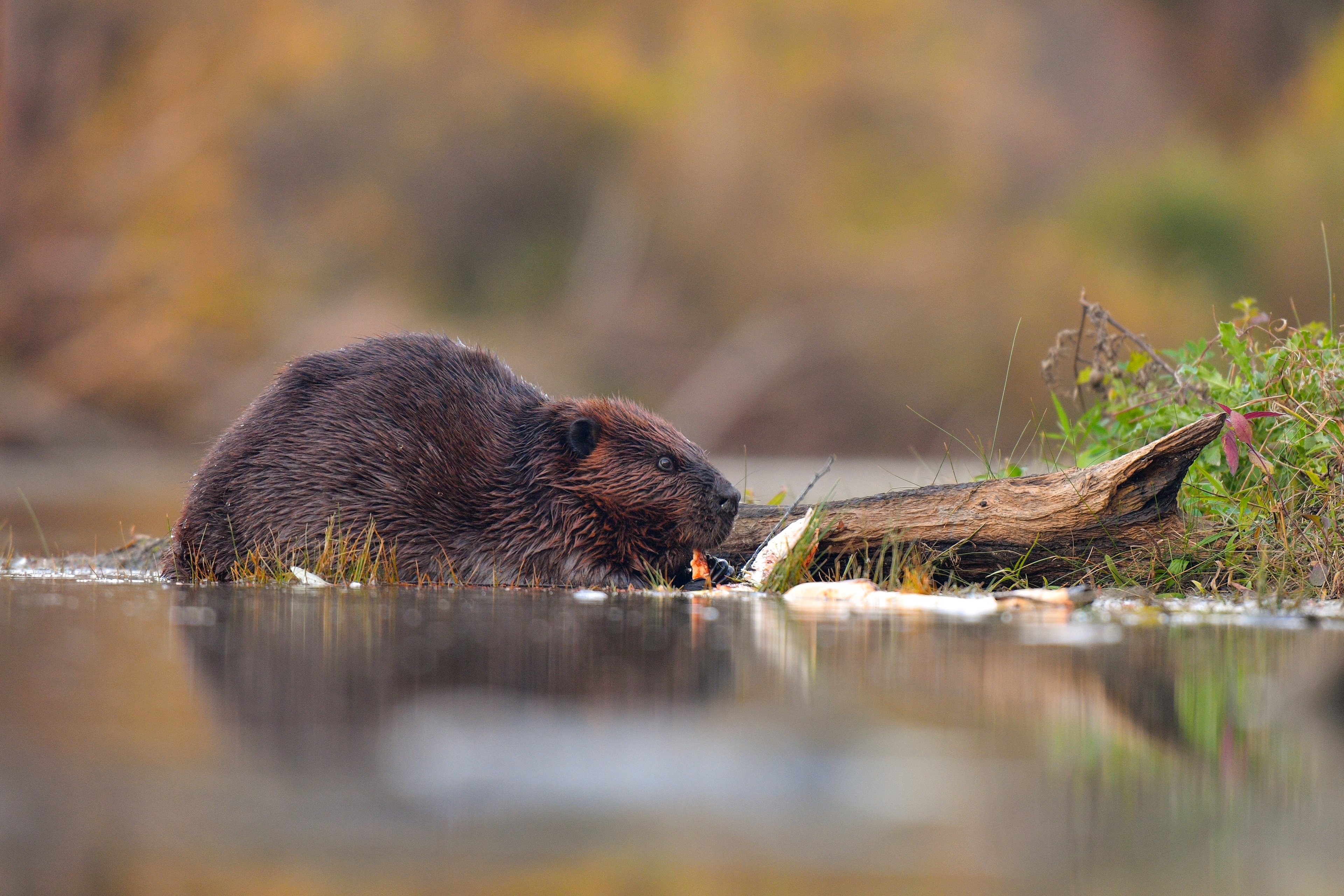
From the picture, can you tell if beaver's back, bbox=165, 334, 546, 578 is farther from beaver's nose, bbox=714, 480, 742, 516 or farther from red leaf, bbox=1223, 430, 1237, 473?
red leaf, bbox=1223, 430, 1237, 473

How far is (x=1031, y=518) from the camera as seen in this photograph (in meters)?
4.66

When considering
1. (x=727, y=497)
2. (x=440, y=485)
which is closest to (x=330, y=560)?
(x=440, y=485)

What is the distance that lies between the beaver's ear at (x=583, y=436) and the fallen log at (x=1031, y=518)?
1.06m

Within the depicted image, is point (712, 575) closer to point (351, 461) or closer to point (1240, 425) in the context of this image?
point (351, 461)

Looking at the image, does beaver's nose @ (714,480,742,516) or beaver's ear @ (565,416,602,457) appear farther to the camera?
beaver's ear @ (565,416,602,457)

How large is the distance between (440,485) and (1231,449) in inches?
117

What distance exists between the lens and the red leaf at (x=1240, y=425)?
4410 mm

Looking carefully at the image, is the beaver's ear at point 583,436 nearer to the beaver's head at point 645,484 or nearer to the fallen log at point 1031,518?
the beaver's head at point 645,484

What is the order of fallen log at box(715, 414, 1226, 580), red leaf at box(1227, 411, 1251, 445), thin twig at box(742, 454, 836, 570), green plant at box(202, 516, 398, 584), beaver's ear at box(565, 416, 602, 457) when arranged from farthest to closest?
beaver's ear at box(565, 416, 602, 457)
thin twig at box(742, 454, 836, 570)
green plant at box(202, 516, 398, 584)
fallen log at box(715, 414, 1226, 580)
red leaf at box(1227, 411, 1251, 445)

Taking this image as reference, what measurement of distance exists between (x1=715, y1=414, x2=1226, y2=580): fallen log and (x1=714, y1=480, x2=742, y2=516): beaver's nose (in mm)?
399

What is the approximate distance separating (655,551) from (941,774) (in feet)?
11.6

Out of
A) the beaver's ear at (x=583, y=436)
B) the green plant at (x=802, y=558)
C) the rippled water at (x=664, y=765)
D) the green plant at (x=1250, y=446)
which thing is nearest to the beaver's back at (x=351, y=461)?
the beaver's ear at (x=583, y=436)

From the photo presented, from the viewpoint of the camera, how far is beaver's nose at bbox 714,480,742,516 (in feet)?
16.8

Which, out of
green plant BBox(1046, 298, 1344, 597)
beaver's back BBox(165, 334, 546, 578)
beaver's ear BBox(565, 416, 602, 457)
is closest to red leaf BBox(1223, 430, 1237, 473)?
green plant BBox(1046, 298, 1344, 597)
